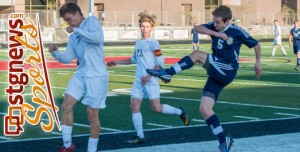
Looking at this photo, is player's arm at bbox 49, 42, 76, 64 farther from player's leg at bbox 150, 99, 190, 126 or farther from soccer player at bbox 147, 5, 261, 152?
player's leg at bbox 150, 99, 190, 126

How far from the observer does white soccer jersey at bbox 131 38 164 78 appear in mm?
11781

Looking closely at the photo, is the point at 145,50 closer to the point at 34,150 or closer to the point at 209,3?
the point at 34,150

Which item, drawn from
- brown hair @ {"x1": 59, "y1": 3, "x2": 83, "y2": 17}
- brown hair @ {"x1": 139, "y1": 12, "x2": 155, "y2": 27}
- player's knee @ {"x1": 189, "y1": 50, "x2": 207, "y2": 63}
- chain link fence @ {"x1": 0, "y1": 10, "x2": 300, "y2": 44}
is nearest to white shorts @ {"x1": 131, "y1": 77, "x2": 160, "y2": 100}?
brown hair @ {"x1": 139, "y1": 12, "x2": 155, "y2": 27}

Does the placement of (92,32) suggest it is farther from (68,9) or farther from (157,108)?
(157,108)

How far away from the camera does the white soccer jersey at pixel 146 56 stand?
38.7ft

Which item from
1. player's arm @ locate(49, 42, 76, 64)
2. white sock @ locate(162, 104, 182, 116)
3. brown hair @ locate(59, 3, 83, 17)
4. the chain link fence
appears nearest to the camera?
brown hair @ locate(59, 3, 83, 17)

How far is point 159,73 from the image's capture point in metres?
10.2

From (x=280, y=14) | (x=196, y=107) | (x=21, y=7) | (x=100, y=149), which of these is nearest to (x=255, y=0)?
(x=280, y=14)

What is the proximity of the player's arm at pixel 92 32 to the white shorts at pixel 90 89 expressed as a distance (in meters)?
0.53

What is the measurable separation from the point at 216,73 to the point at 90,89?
5.35ft

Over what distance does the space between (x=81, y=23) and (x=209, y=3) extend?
3404 inches

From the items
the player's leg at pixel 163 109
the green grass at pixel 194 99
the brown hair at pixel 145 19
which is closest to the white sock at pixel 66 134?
the player's leg at pixel 163 109

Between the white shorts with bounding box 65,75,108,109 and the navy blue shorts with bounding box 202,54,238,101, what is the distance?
134cm

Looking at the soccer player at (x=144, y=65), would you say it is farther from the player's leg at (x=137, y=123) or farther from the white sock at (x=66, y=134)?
the white sock at (x=66, y=134)
